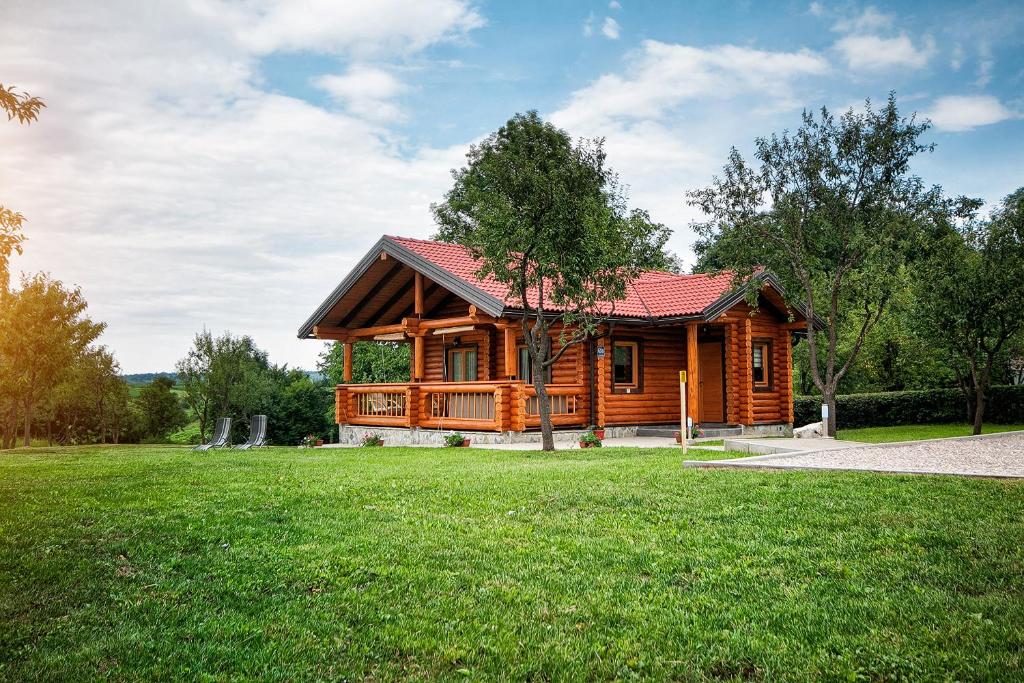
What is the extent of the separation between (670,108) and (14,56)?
44.6 feet

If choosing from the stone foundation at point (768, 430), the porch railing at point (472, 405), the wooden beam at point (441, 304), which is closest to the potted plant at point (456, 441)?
the porch railing at point (472, 405)

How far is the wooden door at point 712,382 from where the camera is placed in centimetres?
2134

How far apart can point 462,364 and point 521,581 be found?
18066 mm

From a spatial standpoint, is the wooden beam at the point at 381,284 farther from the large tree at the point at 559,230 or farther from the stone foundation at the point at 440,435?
the large tree at the point at 559,230

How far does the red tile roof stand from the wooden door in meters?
1.57

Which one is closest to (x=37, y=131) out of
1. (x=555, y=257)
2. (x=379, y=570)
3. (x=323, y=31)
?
(x=323, y=31)

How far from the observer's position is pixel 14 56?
898 cm

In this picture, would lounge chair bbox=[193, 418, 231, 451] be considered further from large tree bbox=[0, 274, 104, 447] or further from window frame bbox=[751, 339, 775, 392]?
window frame bbox=[751, 339, 775, 392]

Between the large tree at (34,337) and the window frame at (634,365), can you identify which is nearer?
the window frame at (634,365)

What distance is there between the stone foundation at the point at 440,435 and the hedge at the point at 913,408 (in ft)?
37.2

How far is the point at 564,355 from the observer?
67.2 ft

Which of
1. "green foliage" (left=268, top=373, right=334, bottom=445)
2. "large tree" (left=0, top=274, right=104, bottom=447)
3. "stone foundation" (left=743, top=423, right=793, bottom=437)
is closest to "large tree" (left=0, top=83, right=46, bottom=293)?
"large tree" (left=0, top=274, right=104, bottom=447)

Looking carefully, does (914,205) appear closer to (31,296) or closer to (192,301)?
(192,301)

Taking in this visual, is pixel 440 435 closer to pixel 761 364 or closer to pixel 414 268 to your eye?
pixel 414 268
